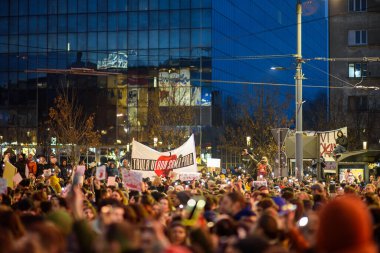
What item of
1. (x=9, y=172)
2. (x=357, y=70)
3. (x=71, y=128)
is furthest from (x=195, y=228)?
(x=357, y=70)

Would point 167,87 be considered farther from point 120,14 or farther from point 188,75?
point 120,14

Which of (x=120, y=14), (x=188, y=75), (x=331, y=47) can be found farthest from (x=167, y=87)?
(x=331, y=47)

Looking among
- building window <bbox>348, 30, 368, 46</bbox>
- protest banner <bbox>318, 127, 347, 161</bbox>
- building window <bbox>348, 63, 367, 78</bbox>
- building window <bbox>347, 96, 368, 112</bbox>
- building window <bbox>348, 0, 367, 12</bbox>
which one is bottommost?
protest banner <bbox>318, 127, 347, 161</bbox>

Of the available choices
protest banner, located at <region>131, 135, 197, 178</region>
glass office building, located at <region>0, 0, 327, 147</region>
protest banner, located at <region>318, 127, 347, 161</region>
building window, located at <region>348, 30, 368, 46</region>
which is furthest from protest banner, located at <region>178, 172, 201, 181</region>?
building window, located at <region>348, 30, 368, 46</region>

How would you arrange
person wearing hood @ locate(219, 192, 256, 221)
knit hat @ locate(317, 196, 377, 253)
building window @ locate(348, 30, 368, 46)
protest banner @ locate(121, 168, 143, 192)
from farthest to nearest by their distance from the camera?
building window @ locate(348, 30, 368, 46), protest banner @ locate(121, 168, 143, 192), person wearing hood @ locate(219, 192, 256, 221), knit hat @ locate(317, 196, 377, 253)

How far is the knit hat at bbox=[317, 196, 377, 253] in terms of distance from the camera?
23.7ft

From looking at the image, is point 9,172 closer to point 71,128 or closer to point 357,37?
point 71,128

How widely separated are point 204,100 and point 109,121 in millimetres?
8331

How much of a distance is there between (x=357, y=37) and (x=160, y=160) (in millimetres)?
50004

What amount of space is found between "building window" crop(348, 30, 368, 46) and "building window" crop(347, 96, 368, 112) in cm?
483

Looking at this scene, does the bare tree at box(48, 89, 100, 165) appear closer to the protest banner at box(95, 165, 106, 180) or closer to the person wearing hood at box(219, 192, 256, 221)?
the protest banner at box(95, 165, 106, 180)

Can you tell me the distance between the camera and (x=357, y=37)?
7681cm

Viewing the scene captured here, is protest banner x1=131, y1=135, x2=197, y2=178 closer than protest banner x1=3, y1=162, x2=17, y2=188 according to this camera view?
No

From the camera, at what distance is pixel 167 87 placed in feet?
247
